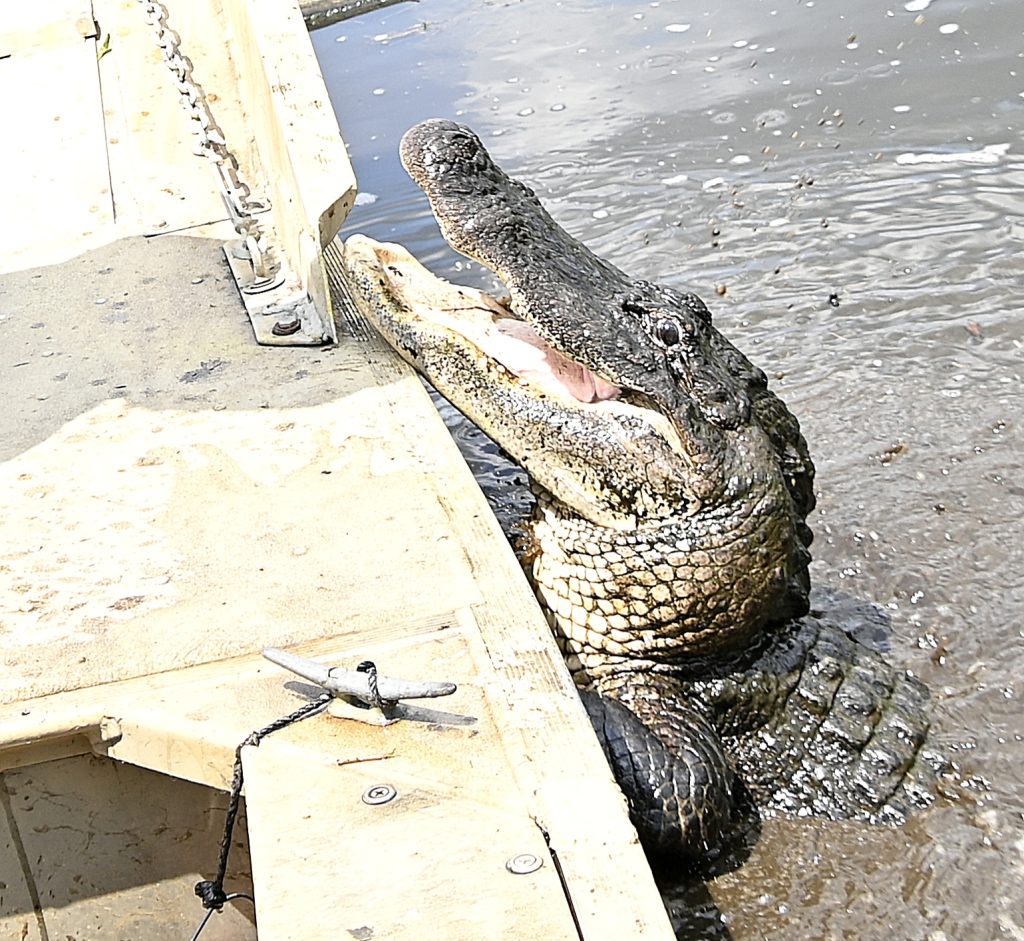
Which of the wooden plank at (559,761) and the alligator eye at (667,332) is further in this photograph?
the alligator eye at (667,332)

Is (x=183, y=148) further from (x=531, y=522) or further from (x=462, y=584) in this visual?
(x=462, y=584)

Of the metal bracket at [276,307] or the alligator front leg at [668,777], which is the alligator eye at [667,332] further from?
the metal bracket at [276,307]

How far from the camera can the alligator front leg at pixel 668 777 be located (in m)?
2.49

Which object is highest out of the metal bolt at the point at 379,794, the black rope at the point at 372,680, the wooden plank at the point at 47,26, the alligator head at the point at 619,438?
the wooden plank at the point at 47,26

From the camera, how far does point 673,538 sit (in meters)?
2.73

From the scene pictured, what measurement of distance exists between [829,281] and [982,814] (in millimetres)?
2957

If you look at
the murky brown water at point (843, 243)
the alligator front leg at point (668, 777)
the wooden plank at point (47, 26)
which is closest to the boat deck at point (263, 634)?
the alligator front leg at point (668, 777)

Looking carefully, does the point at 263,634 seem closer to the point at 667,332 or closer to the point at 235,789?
the point at 235,789

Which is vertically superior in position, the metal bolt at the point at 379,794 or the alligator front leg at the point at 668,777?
the metal bolt at the point at 379,794

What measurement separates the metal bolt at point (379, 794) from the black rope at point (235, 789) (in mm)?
202

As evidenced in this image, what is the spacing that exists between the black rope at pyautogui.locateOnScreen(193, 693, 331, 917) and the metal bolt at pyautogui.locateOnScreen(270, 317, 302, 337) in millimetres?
1566

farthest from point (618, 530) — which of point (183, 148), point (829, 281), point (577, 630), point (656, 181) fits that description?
point (656, 181)

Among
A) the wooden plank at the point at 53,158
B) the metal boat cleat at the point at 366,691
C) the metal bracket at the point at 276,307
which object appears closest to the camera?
the metal boat cleat at the point at 366,691

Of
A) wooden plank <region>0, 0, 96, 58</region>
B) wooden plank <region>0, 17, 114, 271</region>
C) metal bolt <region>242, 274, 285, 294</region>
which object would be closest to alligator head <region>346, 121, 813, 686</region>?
metal bolt <region>242, 274, 285, 294</region>
